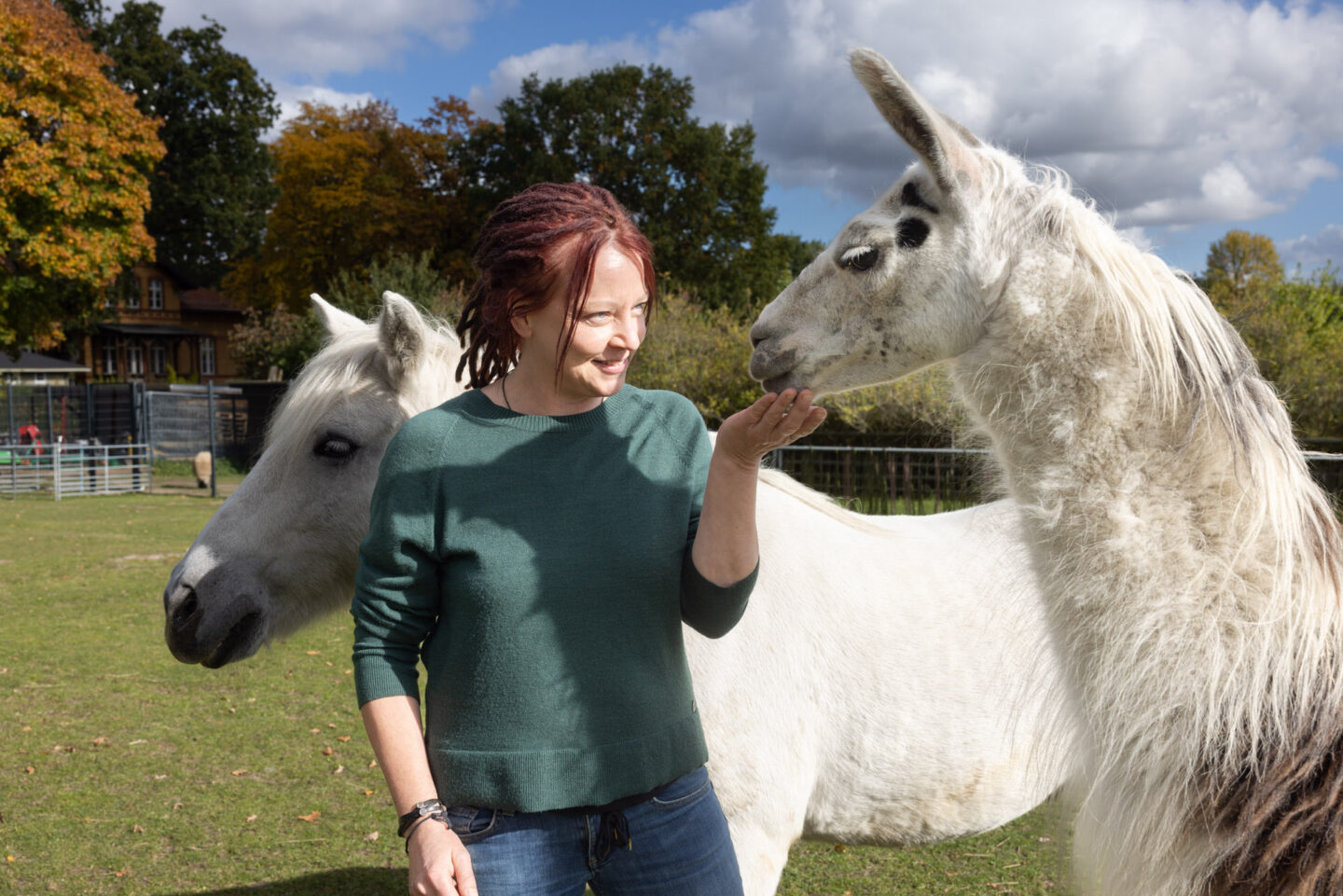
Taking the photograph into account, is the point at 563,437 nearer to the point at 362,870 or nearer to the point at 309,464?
the point at 309,464

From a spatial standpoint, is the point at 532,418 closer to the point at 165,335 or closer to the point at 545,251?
the point at 545,251

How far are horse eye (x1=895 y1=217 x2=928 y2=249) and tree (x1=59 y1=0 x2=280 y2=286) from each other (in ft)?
150

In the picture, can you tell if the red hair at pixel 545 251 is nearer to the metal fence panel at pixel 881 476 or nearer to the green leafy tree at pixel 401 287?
the metal fence panel at pixel 881 476

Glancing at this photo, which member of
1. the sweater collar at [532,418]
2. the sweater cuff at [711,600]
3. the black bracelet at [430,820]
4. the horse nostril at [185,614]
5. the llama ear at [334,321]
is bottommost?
the black bracelet at [430,820]

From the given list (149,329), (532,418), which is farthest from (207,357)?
(532,418)

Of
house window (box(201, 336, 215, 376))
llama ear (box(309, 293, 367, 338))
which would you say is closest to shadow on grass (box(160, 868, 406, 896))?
llama ear (box(309, 293, 367, 338))

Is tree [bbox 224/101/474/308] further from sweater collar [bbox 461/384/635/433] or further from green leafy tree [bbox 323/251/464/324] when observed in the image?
sweater collar [bbox 461/384/635/433]

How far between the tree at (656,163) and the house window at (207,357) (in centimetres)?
2841

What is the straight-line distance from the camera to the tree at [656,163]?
3089cm

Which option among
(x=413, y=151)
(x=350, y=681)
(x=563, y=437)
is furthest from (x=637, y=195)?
(x=563, y=437)

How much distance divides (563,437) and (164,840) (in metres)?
4.17

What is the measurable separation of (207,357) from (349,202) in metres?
25.5

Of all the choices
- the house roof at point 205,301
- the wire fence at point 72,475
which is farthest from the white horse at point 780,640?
the house roof at point 205,301

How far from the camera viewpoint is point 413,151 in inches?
1403
